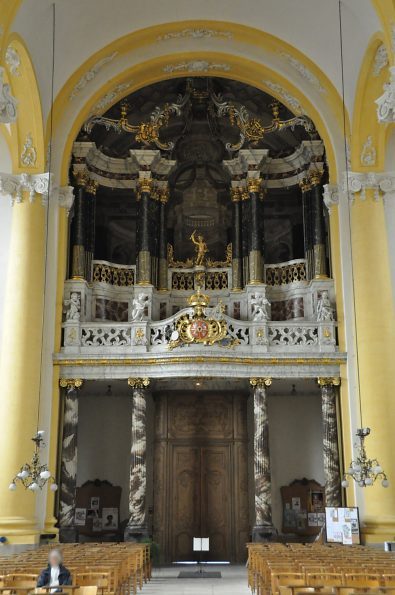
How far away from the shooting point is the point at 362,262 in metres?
19.5

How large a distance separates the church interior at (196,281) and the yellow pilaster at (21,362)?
5cm

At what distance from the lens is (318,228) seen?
21500 mm

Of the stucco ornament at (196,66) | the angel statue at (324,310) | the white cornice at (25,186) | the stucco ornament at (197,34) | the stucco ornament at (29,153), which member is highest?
the stucco ornament at (197,34)

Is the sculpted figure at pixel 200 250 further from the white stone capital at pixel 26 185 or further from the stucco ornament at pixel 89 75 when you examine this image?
the stucco ornament at pixel 89 75

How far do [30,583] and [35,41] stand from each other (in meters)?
13.6

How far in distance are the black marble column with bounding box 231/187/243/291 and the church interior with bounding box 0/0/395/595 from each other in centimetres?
7

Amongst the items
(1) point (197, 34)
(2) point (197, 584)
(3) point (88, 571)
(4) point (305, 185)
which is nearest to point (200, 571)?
(2) point (197, 584)

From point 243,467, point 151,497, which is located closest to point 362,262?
point 243,467

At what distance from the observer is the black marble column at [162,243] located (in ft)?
72.3

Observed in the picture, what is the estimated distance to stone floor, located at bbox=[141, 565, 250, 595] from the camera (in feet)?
48.9

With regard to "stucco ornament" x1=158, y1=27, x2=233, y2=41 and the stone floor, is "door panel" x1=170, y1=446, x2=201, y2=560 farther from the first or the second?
"stucco ornament" x1=158, y1=27, x2=233, y2=41

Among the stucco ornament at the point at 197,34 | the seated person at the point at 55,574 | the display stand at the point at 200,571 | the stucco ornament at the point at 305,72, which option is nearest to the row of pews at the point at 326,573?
the seated person at the point at 55,574

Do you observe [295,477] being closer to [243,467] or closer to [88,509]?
[243,467]

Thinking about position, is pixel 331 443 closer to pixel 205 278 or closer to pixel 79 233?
pixel 205 278
